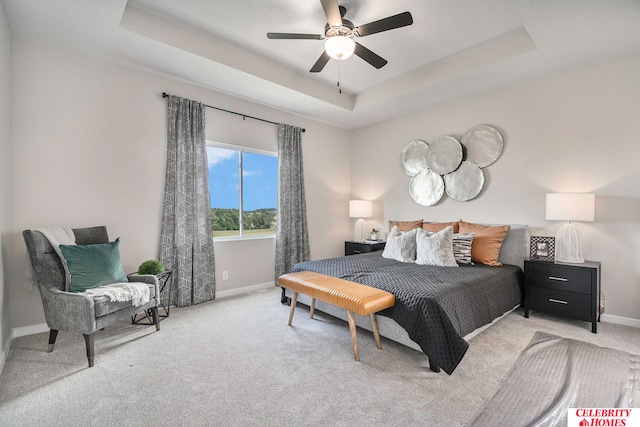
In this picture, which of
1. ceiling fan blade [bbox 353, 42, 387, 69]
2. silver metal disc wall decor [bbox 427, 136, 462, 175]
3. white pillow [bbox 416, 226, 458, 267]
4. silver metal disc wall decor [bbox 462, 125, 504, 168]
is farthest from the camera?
silver metal disc wall decor [bbox 427, 136, 462, 175]

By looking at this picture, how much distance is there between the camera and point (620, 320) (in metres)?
3.05

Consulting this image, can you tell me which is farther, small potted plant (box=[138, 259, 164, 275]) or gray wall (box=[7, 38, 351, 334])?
small potted plant (box=[138, 259, 164, 275])

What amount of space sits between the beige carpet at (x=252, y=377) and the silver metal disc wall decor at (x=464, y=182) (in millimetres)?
1699

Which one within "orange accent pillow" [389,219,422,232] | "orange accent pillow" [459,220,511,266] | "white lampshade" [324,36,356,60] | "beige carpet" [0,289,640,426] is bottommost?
"beige carpet" [0,289,640,426]

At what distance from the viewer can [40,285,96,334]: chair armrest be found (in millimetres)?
2229

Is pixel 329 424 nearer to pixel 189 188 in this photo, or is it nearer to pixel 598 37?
pixel 189 188

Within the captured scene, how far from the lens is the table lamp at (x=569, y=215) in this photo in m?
2.94

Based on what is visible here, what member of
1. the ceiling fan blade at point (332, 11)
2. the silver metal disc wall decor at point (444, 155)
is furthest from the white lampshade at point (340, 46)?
the silver metal disc wall decor at point (444, 155)

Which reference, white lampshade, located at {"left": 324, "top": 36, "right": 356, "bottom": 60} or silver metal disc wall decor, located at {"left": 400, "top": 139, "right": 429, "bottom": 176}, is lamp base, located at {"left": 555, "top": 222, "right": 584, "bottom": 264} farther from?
white lampshade, located at {"left": 324, "top": 36, "right": 356, "bottom": 60}

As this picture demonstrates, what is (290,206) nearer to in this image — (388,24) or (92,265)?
(92,265)

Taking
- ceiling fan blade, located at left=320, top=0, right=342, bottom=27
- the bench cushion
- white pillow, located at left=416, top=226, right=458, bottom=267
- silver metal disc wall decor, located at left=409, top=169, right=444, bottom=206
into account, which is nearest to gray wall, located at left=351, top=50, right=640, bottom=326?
silver metal disc wall decor, located at left=409, top=169, right=444, bottom=206

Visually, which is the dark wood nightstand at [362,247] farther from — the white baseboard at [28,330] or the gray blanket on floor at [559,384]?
the white baseboard at [28,330]

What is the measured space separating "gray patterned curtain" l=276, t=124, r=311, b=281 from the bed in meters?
1.18

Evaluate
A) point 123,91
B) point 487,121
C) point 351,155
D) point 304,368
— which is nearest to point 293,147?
point 351,155
